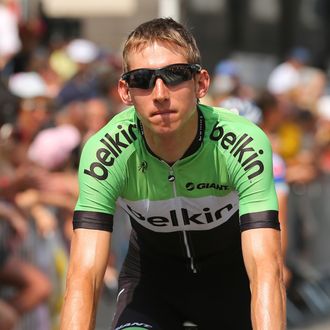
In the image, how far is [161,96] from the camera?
4.70m

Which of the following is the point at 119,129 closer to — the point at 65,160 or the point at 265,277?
the point at 265,277

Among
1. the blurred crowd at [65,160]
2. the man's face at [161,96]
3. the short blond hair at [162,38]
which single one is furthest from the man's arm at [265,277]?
the blurred crowd at [65,160]

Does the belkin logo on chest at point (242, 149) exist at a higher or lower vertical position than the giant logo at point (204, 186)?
higher

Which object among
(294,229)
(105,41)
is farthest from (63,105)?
(105,41)

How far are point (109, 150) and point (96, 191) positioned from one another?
0.21 metres

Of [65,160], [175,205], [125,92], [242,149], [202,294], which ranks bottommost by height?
[202,294]

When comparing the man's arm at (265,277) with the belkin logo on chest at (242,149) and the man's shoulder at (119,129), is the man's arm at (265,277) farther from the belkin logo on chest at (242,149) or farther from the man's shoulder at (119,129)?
the man's shoulder at (119,129)

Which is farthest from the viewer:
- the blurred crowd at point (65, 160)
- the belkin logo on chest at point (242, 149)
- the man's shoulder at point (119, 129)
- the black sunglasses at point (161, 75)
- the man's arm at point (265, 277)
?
the blurred crowd at point (65, 160)

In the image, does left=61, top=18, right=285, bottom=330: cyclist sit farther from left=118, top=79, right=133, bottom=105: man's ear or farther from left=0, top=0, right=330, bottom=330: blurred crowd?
left=0, top=0, right=330, bottom=330: blurred crowd

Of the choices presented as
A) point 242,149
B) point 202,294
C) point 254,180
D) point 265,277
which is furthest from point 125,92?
point 202,294

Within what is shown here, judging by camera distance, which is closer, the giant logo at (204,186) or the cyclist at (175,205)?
the cyclist at (175,205)

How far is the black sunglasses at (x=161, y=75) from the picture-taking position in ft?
15.5

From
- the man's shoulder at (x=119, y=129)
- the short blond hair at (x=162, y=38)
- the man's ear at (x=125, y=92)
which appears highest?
the short blond hair at (x=162, y=38)

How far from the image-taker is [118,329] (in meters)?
5.20
